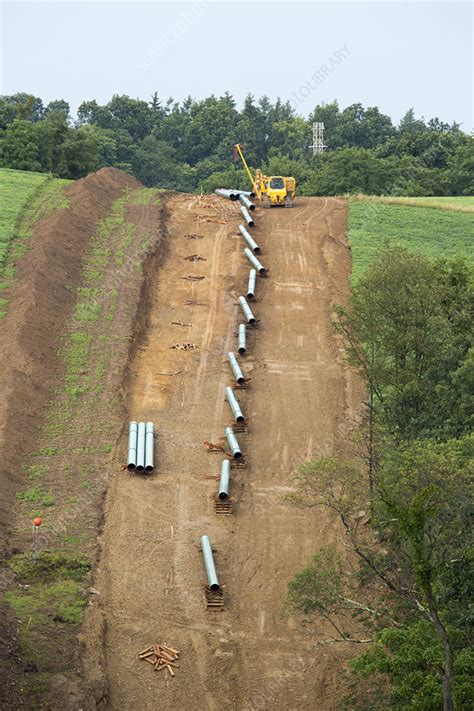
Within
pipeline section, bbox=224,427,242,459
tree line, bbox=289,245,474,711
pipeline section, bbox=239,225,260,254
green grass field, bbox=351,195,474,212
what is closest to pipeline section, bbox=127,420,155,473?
pipeline section, bbox=224,427,242,459

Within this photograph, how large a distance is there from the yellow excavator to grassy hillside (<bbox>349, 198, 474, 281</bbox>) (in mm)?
3843

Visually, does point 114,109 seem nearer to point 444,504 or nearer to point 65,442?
point 65,442

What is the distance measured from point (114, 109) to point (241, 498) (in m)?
87.4

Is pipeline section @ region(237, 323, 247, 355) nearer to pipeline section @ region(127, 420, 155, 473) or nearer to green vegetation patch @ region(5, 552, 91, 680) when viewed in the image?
pipeline section @ region(127, 420, 155, 473)

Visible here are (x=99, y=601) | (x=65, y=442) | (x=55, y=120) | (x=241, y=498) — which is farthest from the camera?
(x=55, y=120)

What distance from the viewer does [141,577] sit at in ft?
86.2

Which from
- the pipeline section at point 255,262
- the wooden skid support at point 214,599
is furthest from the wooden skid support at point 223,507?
the pipeline section at point 255,262

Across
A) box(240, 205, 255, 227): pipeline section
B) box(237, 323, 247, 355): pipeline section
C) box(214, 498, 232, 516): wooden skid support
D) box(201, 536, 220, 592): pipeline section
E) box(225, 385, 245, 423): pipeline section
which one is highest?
box(240, 205, 255, 227): pipeline section

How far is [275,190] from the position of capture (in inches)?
2306

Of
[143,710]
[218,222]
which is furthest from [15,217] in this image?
[143,710]

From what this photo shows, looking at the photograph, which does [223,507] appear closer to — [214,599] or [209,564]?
[209,564]

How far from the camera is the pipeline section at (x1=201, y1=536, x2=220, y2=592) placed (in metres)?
25.8

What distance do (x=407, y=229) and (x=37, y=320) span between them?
26362mm

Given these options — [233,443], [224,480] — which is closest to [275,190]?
[233,443]
